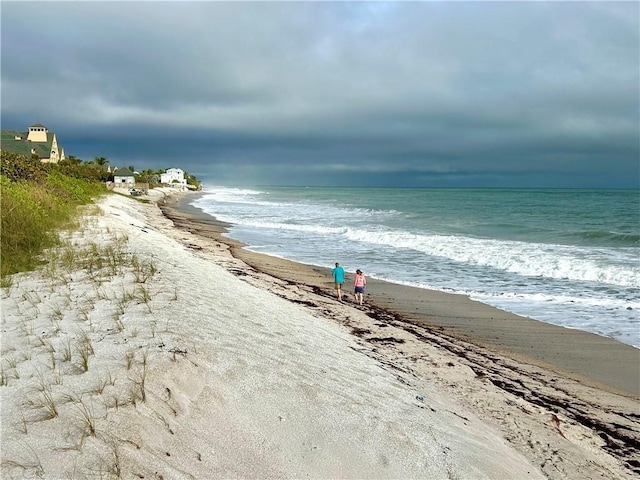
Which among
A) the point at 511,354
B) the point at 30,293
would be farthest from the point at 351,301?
the point at 30,293

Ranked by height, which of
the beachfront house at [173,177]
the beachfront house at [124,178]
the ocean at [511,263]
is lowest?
the ocean at [511,263]

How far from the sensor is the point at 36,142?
254ft

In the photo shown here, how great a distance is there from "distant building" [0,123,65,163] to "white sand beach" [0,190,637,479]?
73.6 m

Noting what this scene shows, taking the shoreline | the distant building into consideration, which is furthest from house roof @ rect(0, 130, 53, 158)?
the shoreline

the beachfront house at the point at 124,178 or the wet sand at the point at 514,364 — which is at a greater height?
the beachfront house at the point at 124,178

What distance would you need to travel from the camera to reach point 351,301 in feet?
41.8

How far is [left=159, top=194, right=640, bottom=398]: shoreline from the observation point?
27.6ft

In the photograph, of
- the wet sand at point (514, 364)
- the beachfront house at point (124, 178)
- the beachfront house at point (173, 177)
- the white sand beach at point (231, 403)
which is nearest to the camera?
the white sand beach at point (231, 403)

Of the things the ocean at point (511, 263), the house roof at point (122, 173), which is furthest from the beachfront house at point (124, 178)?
the ocean at point (511, 263)

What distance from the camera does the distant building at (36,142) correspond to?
6706 cm

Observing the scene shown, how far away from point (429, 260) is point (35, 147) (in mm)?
77609

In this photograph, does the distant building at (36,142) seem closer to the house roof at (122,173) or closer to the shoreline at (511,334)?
the house roof at (122,173)

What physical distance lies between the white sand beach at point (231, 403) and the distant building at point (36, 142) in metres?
73.6

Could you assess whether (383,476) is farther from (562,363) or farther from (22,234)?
(22,234)
